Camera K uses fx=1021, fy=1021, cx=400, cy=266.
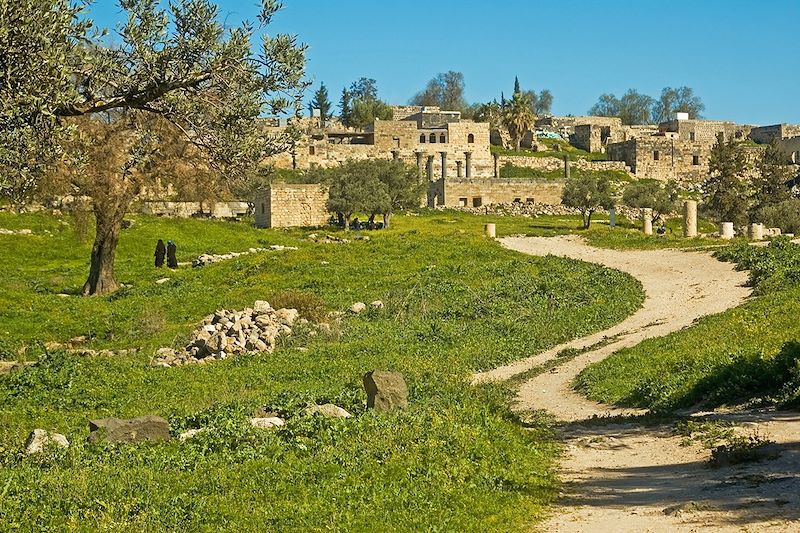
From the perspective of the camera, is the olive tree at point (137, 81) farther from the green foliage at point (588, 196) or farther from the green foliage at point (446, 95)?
the green foliage at point (446, 95)

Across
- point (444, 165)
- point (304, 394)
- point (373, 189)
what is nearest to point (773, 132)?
point (444, 165)

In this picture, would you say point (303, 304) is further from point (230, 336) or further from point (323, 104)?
point (323, 104)

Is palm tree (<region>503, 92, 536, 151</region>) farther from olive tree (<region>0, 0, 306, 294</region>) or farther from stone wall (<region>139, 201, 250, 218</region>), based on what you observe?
olive tree (<region>0, 0, 306, 294</region>)

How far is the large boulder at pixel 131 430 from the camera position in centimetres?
1139

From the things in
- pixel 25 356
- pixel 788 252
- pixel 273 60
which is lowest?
pixel 25 356

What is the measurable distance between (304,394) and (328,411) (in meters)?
1.72

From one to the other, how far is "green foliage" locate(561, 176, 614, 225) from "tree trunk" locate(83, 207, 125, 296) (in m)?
33.4

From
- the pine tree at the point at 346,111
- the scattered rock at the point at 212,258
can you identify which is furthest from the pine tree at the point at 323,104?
the scattered rock at the point at 212,258

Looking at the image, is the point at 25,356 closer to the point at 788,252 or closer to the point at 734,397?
the point at 734,397

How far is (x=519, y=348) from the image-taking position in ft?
71.3

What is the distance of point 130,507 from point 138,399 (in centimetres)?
782

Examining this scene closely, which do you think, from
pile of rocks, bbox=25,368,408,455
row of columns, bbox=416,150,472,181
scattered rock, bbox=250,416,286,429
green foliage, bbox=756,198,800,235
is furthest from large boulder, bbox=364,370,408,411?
row of columns, bbox=416,150,472,181

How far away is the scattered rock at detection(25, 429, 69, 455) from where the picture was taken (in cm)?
1112

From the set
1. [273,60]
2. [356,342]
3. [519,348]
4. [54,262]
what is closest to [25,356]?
[356,342]
